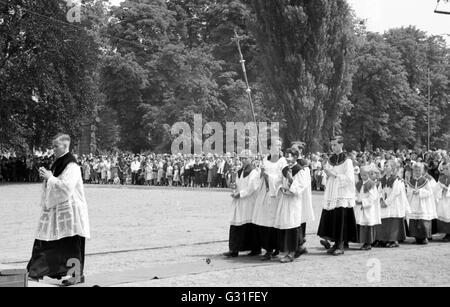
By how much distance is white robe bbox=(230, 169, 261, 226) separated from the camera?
11906 mm

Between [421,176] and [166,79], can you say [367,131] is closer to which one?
[166,79]

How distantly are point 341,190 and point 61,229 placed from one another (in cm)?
542

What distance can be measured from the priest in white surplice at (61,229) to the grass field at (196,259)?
44 cm

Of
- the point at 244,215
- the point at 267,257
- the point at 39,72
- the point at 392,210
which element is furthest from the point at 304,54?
the point at 267,257

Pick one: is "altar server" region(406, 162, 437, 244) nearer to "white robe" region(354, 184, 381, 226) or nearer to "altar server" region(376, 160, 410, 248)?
"altar server" region(376, 160, 410, 248)

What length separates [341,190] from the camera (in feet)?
40.0

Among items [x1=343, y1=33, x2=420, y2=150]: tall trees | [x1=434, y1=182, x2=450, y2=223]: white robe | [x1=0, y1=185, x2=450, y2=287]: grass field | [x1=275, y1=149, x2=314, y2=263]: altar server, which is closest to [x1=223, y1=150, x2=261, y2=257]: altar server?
[x1=0, y1=185, x2=450, y2=287]: grass field

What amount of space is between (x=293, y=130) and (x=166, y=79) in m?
13.9

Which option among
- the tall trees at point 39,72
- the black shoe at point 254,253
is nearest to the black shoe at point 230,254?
the black shoe at point 254,253

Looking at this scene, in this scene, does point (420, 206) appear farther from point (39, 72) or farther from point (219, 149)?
point (219, 149)

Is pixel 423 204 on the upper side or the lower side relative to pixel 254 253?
upper

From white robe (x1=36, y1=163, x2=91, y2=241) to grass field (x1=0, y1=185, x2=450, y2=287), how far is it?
0.75 meters

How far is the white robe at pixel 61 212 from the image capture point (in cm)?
902
